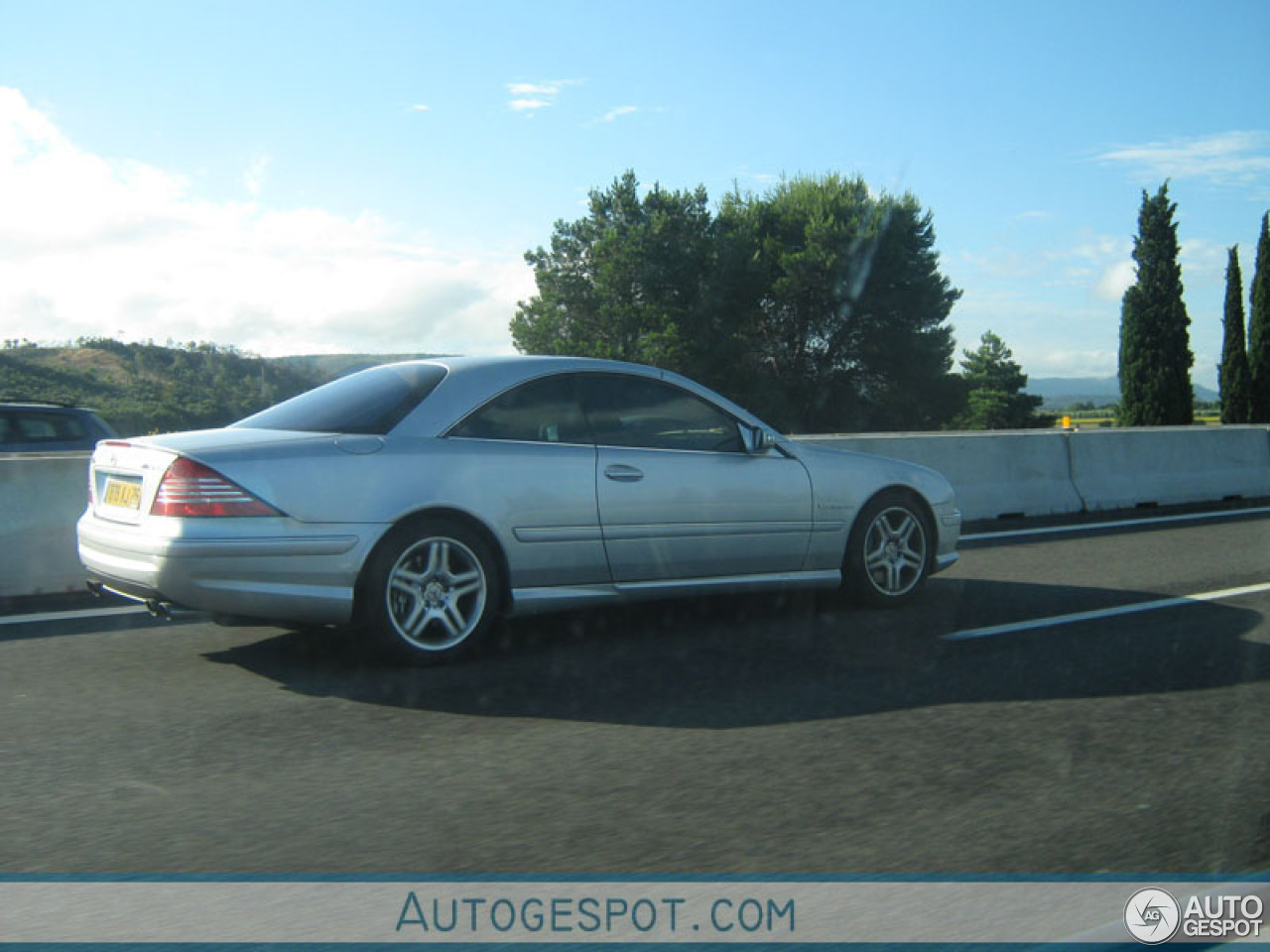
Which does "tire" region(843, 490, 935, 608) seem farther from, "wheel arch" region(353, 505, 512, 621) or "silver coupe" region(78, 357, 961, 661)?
"wheel arch" region(353, 505, 512, 621)

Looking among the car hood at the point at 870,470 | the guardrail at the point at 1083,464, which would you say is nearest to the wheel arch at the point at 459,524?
the car hood at the point at 870,470

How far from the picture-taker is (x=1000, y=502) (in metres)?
13.2

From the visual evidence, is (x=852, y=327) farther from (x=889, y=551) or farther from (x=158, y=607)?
(x=158, y=607)

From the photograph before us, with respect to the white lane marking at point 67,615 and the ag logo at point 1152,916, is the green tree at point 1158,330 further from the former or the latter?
the ag logo at point 1152,916

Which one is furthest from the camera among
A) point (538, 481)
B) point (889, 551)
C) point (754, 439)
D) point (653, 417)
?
point (889, 551)

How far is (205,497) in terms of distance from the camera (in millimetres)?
5352

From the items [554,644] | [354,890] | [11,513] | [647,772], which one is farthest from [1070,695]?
[11,513]

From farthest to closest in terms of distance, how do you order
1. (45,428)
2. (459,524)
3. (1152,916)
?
(45,428)
(459,524)
(1152,916)

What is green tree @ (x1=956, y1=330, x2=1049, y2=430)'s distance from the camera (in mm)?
99438

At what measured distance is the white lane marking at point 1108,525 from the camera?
1152 cm

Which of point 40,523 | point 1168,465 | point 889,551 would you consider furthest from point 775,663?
point 1168,465

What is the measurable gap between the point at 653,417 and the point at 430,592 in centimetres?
162

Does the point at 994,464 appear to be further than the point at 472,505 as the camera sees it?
Yes

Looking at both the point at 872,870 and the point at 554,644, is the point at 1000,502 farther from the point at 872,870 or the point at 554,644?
the point at 872,870
